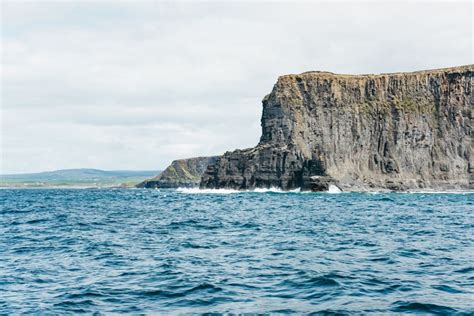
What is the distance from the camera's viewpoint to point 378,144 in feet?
649

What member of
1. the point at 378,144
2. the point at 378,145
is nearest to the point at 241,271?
the point at 378,145

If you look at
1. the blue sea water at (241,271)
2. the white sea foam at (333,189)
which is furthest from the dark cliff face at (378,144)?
the blue sea water at (241,271)

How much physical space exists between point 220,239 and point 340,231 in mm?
9481

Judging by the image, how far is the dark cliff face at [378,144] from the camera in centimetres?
18475

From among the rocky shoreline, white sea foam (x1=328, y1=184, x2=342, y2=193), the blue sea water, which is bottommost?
the blue sea water

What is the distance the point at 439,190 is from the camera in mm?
182375

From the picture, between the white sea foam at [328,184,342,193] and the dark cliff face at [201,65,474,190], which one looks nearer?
the white sea foam at [328,184,342,193]

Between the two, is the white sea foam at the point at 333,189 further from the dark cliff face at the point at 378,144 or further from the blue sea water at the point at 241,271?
the blue sea water at the point at 241,271

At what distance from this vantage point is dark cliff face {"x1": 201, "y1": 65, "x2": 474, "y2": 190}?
18475 centimetres

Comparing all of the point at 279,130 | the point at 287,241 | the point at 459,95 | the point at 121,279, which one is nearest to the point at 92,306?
the point at 121,279

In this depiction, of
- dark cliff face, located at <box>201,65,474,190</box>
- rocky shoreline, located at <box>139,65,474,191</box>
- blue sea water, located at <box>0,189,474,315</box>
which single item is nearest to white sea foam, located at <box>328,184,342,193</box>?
dark cliff face, located at <box>201,65,474,190</box>

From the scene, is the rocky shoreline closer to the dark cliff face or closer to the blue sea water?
the dark cliff face

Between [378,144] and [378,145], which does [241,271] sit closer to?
[378,145]

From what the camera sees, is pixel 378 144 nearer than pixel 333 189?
No
